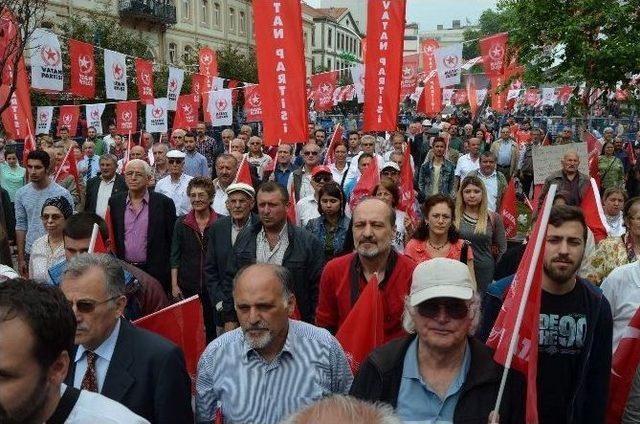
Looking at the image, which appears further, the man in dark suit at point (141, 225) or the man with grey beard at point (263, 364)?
the man in dark suit at point (141, 225)

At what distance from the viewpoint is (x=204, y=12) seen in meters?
56.5

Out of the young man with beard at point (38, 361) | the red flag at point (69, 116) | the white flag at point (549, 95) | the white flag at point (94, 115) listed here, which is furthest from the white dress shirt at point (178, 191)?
the white flag at point (549, 95)

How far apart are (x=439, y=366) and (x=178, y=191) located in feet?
17.6

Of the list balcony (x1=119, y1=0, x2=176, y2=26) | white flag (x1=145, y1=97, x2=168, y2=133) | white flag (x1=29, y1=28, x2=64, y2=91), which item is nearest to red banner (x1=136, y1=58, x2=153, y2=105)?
white flag (x1=145, y1=97, x2=168, y2=133)

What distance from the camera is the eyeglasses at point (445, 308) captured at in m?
2.55

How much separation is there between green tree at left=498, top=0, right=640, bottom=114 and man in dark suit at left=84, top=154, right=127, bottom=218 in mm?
8469

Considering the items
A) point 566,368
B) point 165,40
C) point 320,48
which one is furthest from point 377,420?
point 320,48

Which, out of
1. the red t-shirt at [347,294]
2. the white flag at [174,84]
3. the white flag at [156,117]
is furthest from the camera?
the white flag at [174,84]

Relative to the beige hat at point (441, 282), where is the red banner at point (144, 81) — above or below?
above

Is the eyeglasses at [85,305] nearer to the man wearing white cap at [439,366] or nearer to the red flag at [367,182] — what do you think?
the man wearing white cap at [439,366]

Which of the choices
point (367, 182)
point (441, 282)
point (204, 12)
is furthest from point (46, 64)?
point (204, 12)

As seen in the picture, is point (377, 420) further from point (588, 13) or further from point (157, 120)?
point (157, 120)

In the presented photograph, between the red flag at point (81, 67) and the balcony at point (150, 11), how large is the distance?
33.8 metres

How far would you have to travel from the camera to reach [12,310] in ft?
5.85
